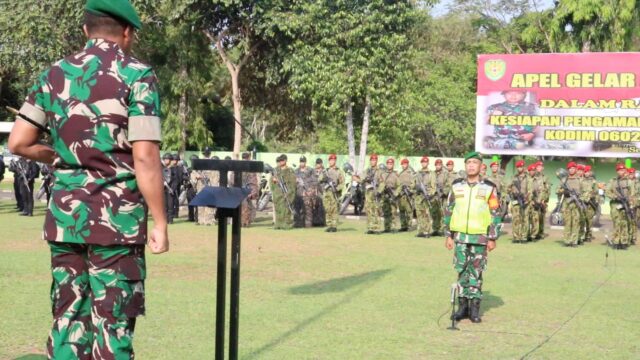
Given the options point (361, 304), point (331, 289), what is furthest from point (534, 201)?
point (361, 304)

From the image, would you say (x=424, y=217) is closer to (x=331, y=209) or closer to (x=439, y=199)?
(x=439, y=199)

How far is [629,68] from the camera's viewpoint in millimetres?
22703

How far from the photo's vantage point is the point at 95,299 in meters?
3.66

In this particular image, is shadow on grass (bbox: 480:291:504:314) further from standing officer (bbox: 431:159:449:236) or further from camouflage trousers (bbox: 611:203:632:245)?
standing officer (bbox: 431:159:449:236)

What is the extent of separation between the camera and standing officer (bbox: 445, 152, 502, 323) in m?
8.39

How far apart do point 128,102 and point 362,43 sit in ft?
81.2

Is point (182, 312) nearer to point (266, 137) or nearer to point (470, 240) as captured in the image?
point (470, 240)

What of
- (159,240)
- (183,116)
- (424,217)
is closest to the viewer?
(159,240)

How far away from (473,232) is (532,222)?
9.98 meters

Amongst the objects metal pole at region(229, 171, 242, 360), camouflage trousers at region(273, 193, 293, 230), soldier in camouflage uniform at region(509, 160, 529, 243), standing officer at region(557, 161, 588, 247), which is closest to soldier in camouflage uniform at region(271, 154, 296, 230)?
camouflage trousers at region(273, 193, 293, 230)

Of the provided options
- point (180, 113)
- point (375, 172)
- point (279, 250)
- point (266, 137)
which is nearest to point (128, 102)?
point (279, 250)

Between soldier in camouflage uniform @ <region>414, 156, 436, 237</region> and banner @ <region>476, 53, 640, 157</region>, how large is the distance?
527 cm

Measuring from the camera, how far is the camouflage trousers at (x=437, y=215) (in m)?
18.5

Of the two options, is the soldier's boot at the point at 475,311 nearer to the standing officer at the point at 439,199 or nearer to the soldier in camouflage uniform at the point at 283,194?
the standing officer at the point at 439,199
